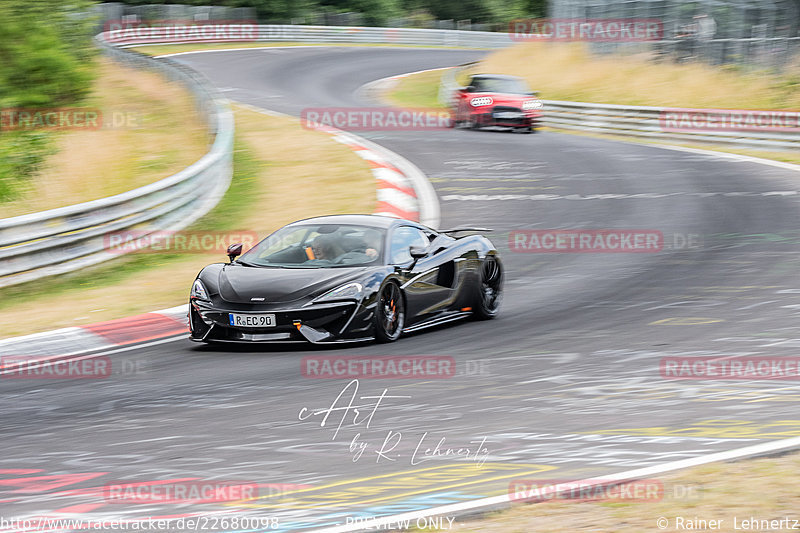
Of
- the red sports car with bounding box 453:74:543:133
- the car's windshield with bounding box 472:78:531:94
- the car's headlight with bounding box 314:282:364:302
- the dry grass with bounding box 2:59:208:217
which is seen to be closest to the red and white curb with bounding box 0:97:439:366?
the car's headlight with bounding box 314:282:364:302

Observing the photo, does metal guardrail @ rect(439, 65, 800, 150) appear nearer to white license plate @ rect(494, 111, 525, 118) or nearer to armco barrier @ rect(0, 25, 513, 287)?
white license plate @ rect(494, 111, 525, 118)

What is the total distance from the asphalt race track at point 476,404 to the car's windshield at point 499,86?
13185 mm

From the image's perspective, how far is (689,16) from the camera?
3481cm

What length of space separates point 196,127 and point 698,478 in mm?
19528

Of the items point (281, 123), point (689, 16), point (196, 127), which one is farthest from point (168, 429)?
point (689, 16)

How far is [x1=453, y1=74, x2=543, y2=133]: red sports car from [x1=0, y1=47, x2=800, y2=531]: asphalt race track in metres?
12.8

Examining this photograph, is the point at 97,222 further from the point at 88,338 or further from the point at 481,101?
the point at 481,101

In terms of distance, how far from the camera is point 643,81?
34.4 metres

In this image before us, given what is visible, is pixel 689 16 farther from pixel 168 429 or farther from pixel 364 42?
pixel 168 429

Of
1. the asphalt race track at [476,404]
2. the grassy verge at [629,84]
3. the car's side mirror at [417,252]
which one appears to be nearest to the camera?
the asphalt race track at [476,404]

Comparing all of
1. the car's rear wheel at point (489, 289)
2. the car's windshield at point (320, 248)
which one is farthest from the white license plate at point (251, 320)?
the car's rear wheel at point (489, 289)

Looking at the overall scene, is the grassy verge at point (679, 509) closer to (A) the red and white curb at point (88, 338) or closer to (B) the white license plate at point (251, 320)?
(B) the white license plate at point (251, 320)

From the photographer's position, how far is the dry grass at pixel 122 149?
58.4ft

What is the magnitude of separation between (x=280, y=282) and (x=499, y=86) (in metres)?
19.5
